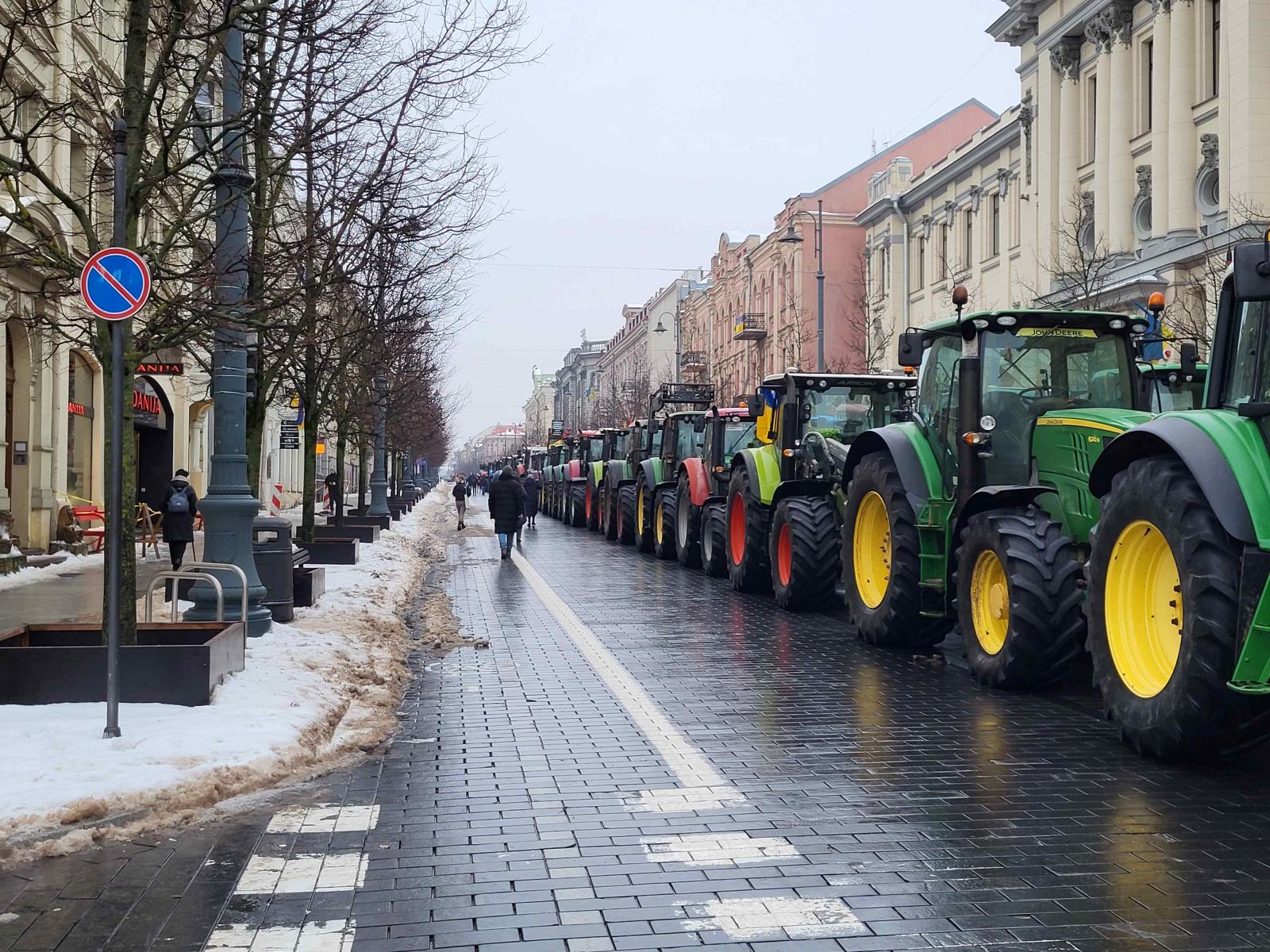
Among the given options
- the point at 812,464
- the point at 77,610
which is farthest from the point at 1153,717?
the point at 77,610

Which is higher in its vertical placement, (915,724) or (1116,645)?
(1116,645)

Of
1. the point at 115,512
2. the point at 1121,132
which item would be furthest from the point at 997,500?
the point at 1121,132

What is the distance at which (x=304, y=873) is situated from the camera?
525 centimetres

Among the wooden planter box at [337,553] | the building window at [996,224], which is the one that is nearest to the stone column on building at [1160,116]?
the building window at [996,224]

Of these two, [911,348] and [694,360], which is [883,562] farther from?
[694,360]

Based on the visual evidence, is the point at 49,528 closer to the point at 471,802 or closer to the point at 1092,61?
the point at 471,802

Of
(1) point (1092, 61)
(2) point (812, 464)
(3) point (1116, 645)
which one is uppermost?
(1) point (1092, 61)

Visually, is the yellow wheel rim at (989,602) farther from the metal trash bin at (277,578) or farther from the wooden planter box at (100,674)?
the metal trash bin at (277,578)

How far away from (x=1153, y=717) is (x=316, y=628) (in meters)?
7.48

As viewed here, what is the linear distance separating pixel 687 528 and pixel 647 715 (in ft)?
42.6

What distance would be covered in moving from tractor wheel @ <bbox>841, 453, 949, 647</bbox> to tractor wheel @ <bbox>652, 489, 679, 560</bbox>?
10.1 meters

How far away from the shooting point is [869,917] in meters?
4.69

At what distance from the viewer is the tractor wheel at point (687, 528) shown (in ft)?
68.9

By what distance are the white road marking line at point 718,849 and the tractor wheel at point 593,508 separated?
95.7 feet
